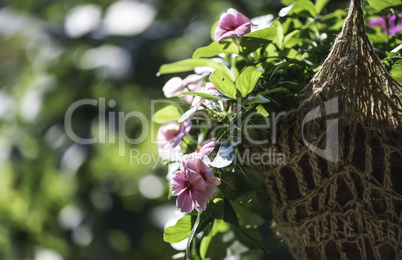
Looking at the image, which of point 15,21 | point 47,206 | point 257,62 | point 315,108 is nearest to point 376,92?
point 315,108

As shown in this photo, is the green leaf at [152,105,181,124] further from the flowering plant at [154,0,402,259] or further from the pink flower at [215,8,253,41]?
the pink flower at [215,8,253,41]

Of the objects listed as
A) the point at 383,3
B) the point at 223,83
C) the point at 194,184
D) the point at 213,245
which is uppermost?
the point at 383,3

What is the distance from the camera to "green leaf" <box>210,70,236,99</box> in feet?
1.68

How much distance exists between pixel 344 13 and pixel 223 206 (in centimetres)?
37

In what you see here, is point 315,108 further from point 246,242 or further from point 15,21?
point 15,21

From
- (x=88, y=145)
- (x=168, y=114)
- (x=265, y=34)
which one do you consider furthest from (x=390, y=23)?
(x=88, y=145)

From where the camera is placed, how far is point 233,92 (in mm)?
532

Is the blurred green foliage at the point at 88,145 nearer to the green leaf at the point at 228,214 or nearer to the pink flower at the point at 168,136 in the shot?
the pink flower at the point at 168,136

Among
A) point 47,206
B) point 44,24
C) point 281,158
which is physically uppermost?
point 44,24

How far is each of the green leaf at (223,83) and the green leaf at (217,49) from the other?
0.16 ft

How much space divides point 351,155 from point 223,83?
17 cm

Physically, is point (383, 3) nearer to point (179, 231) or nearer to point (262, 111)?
point (262, 111)

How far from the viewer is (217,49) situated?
0.56 meters

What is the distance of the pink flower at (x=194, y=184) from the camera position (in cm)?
49
